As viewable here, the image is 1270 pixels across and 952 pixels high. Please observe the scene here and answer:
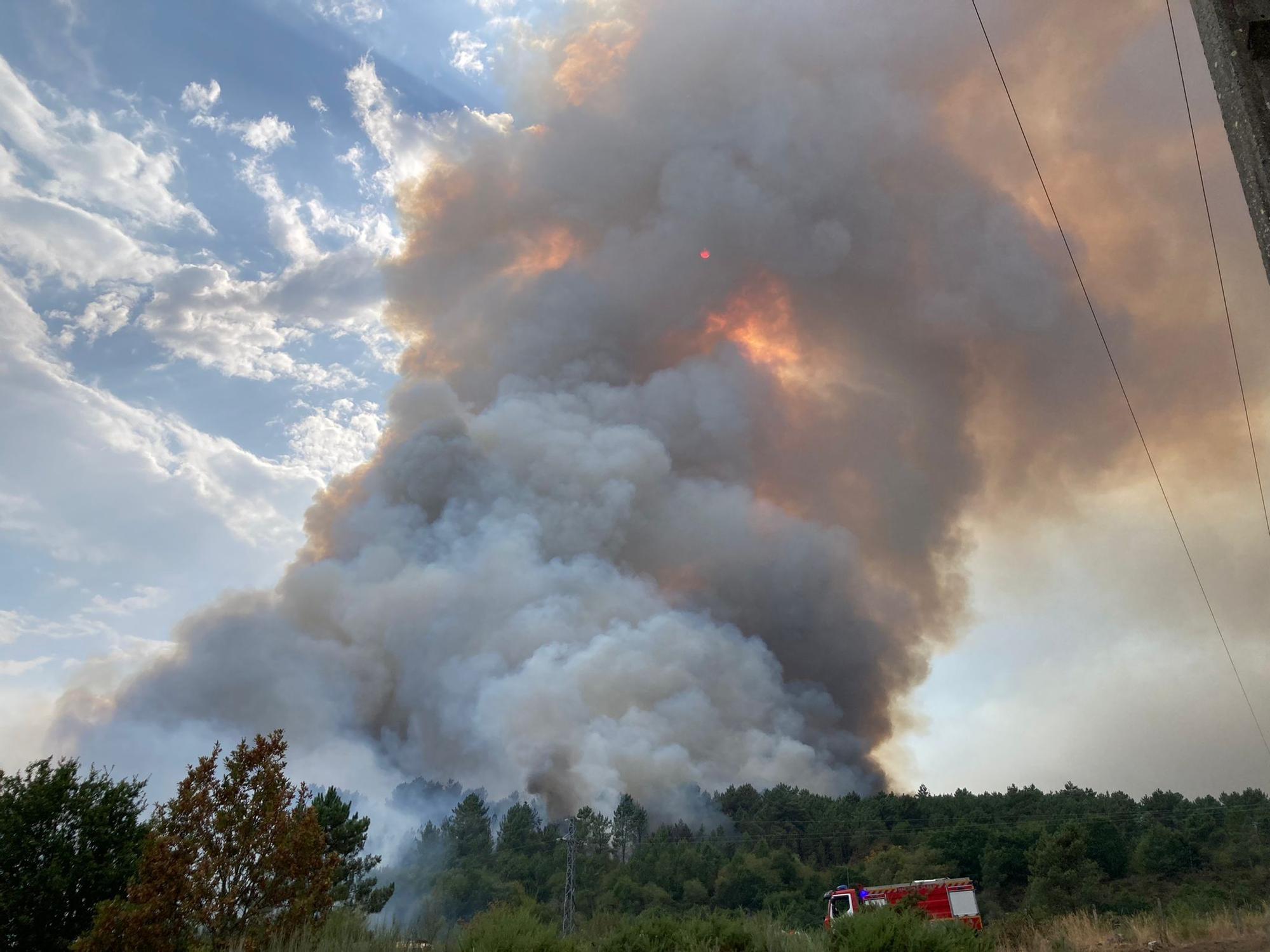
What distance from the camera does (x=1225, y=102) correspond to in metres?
5.03

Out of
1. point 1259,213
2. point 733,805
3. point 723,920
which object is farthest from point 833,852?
point 1259,213

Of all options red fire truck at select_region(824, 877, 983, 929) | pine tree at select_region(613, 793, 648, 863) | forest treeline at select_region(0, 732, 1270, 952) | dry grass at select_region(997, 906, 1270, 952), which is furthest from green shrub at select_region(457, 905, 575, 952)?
pine tree at select_region(613, 793, 648, 863)

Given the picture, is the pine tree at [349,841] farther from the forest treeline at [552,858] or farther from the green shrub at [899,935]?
the green shrub at [899,935]

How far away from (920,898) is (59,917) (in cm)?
3133

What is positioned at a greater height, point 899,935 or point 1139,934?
point 899,935

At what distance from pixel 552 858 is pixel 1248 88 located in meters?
82.4

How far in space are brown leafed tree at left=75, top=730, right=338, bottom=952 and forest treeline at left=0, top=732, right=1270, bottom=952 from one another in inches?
1.2

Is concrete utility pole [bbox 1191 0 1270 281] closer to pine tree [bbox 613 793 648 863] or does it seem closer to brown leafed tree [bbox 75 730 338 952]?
brown leafed tree [bbox 75 730 338 952]

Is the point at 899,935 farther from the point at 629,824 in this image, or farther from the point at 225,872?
the point at 629,824

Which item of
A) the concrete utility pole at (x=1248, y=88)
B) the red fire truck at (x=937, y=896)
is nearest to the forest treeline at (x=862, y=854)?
the red fire truck at (x=937, y=896)

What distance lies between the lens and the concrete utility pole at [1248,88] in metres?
4.72

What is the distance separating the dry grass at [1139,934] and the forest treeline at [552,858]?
6833 mm

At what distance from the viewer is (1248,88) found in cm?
486

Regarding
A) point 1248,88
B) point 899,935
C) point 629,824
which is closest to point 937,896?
point 899,935
